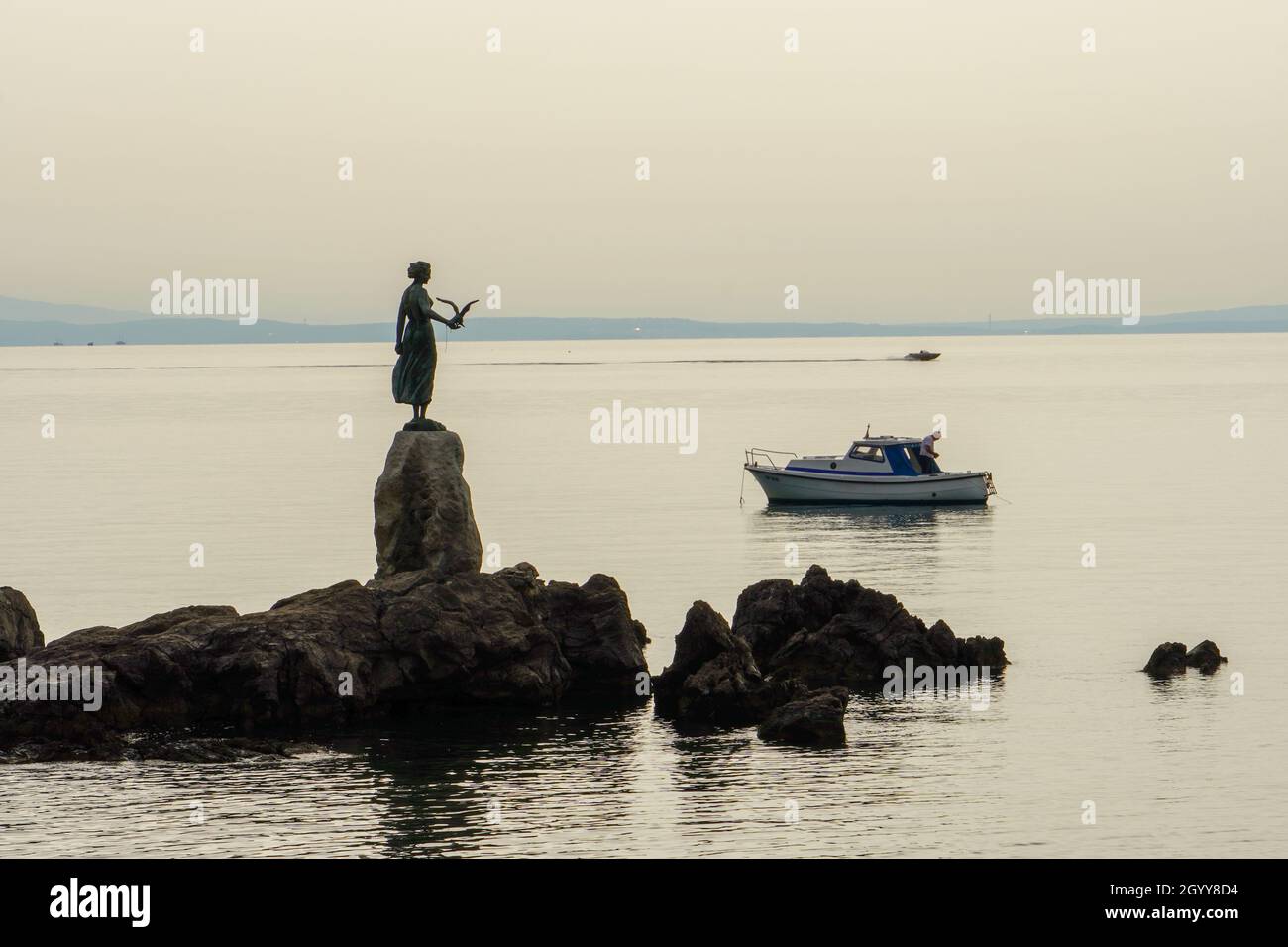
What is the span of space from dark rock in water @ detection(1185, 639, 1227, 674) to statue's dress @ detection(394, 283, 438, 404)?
14443mm

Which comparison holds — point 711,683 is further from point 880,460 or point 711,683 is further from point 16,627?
point 880,460

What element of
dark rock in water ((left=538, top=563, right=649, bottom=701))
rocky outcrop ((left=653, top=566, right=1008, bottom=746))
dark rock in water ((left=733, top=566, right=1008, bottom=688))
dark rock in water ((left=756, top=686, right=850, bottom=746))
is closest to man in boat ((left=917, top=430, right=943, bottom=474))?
dark rock in water ((left=733, top=566, right=1008, bottom=688))

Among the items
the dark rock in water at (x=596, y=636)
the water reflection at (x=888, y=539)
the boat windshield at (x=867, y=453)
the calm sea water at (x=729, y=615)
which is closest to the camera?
the calm sea water at (x=729, y=615)

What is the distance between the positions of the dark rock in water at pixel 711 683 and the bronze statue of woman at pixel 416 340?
633 centimetres

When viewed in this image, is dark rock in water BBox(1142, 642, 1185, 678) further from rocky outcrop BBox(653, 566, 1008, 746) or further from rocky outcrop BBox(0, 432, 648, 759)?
rocky outcrop BBox(0, 432, 648, 759)

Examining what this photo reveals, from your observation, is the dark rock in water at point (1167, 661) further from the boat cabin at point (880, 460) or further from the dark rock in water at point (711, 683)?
the boat cabin at point (880, 460)

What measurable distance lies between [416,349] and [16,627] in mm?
8018

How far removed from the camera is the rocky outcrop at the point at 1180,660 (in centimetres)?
3150

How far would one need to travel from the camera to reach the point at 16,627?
28844mm

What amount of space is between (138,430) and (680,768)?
105117 millimetres

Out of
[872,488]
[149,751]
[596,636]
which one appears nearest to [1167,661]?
[596,636]

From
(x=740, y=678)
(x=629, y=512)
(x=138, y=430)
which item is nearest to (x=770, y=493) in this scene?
(x=629, y=512)

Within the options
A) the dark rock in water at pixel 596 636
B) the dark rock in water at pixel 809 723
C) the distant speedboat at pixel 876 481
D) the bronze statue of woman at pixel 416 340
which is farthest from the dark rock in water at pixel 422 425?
the distant speedboat at pixel 876 481

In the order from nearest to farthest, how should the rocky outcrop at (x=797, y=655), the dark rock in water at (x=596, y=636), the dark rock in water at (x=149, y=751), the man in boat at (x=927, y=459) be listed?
the dark rock in water at (x=149, y=751) → the rocky outcrop at (x=797, y=655) → the dark rock in water at (x=596, y=636) → the man in boat at (x=927, y=459)
